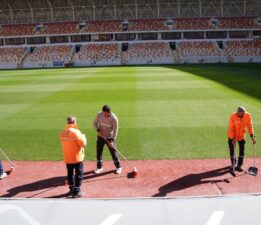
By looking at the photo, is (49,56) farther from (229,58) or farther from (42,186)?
(42,186)

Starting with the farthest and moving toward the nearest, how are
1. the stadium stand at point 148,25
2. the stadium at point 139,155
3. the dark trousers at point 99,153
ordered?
the stadium stand at point 148,25
the dark trousers at point 99,153
the stadium at point 139,155

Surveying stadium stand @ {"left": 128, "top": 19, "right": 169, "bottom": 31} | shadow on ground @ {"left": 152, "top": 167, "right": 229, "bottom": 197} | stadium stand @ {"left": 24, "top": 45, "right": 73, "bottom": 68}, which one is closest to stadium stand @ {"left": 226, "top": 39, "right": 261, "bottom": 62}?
stadium stand @ {"left": 128, "top": 19, "right": 169, "bottom": 31}

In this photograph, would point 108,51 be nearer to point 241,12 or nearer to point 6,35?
point 6,35

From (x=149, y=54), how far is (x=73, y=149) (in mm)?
52634

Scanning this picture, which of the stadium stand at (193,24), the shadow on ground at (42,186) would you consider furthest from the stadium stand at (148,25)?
the shadow on ground at (42,186)

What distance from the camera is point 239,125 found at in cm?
1069

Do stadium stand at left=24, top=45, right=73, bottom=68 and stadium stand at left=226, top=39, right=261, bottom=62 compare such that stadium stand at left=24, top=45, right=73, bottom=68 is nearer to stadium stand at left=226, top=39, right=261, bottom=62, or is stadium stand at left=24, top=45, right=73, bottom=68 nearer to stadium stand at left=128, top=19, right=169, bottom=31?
stadium stand at left=128, top=19, right=169, bottom=31

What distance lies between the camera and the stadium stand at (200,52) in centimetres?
5869

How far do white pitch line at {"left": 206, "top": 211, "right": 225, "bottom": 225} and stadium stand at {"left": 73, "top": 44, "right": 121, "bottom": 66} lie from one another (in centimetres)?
5268

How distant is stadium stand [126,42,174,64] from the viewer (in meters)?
59.7

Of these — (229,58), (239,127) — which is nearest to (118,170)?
(239,127)

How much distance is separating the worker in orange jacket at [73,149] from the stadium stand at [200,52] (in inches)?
2022

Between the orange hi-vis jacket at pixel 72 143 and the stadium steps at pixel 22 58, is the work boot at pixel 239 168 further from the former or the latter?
the stadium steps at pixel 22 58

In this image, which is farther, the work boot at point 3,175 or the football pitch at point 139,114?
the football pitch at point 139,114
